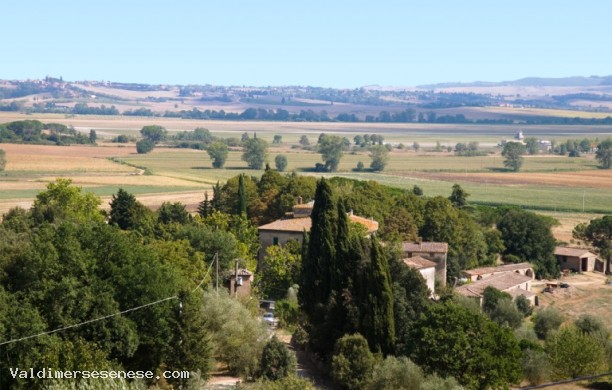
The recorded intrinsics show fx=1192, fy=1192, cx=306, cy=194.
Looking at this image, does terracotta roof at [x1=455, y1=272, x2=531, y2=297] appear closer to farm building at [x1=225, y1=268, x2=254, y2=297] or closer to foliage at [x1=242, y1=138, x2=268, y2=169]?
farm building at [x1=225, y1=268, x2=254, y2=297]

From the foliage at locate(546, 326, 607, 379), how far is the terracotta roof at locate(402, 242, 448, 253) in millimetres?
16729

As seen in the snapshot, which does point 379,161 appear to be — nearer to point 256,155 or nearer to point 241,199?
point 256,155

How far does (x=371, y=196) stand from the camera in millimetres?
67938

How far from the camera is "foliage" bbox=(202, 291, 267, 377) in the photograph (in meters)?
35.9

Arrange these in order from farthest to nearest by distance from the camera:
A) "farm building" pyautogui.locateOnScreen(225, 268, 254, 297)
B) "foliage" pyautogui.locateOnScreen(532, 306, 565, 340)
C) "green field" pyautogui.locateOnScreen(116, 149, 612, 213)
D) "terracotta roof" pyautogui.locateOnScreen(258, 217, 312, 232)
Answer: "green field" pyautogui.locateOnScreen(116, 149, 612, 213)
"terracotta roof" pyautogui.locateOnScreen(258, 217, 312, 232)
"foliage" pyautogui.locateOnScreen(532, 306, 565, 340)
"farm building" pyautogui.locateOnScreen(225, 268, 254, 297)

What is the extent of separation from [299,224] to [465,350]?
23.4 meters

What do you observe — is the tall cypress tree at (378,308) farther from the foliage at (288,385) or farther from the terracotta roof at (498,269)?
the terracotta roof at (498,269)

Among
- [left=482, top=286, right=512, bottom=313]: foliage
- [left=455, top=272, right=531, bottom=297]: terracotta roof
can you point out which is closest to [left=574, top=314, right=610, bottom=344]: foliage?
[left=482, top=286, right=512, bottom=313]: foliage

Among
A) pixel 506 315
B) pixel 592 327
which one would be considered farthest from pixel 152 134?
pixel 592 327

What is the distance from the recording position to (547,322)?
163ft

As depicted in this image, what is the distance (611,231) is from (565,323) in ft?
71.8

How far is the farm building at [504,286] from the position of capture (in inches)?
2101

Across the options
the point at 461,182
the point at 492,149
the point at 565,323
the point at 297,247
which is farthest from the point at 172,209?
the point at 492,149

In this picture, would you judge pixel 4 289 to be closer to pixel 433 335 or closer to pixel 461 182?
pixel 433 335
